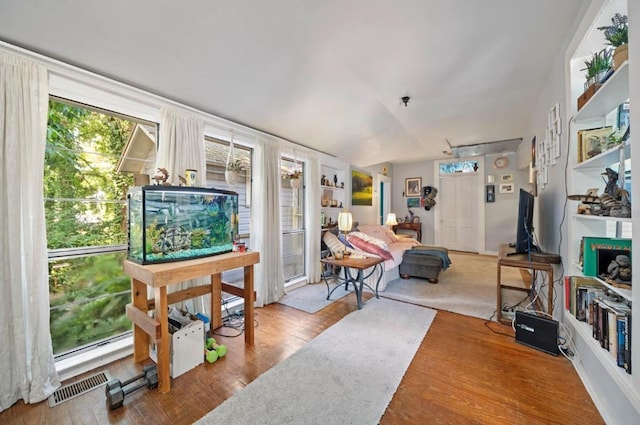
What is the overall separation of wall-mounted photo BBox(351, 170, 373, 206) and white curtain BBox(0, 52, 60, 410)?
4523 mm

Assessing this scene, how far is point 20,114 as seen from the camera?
1565mm

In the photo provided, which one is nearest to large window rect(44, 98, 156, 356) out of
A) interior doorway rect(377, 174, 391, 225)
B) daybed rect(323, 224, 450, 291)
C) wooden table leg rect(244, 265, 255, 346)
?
wooden table leg rect(244, 265, 255, 346)

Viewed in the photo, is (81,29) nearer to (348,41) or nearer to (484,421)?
(348,41)

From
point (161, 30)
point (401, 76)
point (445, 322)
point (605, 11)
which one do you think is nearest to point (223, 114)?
point (161, 30)

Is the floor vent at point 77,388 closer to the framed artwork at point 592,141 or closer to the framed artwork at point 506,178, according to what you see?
the framed artwork at point 592,141

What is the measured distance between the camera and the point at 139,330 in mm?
2047

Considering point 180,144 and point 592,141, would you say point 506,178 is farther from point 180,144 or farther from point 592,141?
point 180,144

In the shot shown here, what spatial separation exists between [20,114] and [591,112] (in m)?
3.86

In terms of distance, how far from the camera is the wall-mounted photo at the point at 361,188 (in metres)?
5.38

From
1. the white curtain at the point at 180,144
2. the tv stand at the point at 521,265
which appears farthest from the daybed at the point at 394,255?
the white curtain at the point at 180,144

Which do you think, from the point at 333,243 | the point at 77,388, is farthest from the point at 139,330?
the point at 333,243

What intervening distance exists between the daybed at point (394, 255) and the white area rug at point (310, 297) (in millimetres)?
613

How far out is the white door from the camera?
20.6 feet

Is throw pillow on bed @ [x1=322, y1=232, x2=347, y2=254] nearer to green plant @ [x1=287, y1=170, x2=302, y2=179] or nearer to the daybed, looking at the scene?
the daybed
